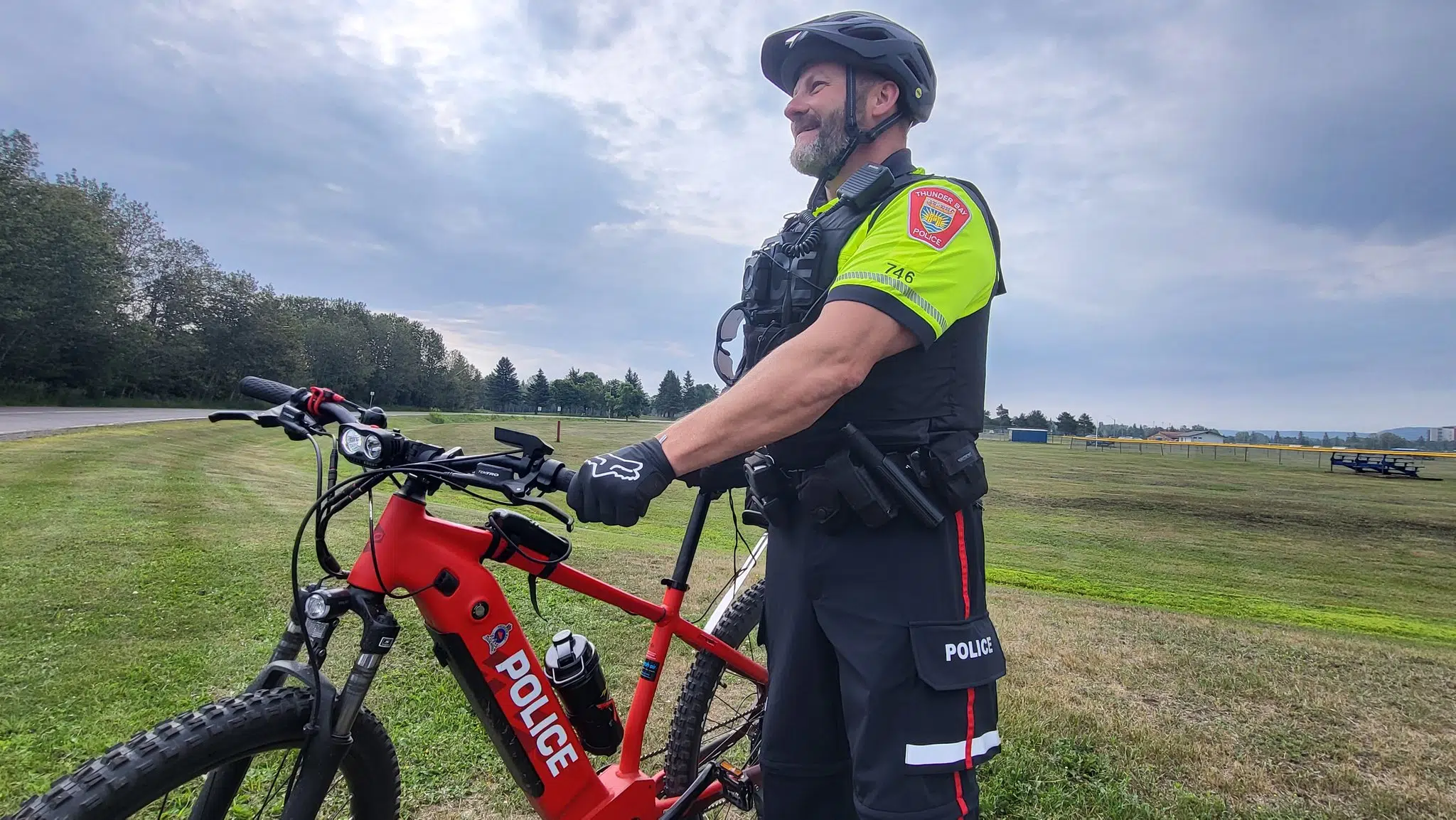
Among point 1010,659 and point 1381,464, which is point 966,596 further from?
point 1381,464

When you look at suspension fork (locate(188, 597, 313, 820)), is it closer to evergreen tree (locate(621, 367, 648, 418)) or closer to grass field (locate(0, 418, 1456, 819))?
grass field (locate(0, 418, 1456, 819))

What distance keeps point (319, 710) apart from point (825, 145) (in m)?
2.01

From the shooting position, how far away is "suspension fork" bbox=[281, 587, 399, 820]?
1.64 meters

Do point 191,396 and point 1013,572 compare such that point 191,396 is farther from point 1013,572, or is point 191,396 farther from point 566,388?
point 566,388

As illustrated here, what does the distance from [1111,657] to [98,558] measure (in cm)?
807

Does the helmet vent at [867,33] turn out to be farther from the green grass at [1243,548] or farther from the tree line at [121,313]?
the tree line at [121,313]

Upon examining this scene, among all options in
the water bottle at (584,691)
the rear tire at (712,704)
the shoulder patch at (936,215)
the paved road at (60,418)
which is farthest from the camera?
the paved road at (60,418)

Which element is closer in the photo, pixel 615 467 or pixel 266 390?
pixel 615 467

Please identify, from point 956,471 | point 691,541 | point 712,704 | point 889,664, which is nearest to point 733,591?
point 712,704

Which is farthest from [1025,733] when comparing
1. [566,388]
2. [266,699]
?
[566,388]

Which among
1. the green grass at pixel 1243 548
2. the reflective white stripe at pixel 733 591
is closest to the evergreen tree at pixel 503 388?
the green grass at pixel 1243 548

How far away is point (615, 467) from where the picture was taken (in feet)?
5.00

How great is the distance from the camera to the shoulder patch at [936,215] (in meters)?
1.59

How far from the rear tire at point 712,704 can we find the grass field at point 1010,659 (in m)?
0.79
